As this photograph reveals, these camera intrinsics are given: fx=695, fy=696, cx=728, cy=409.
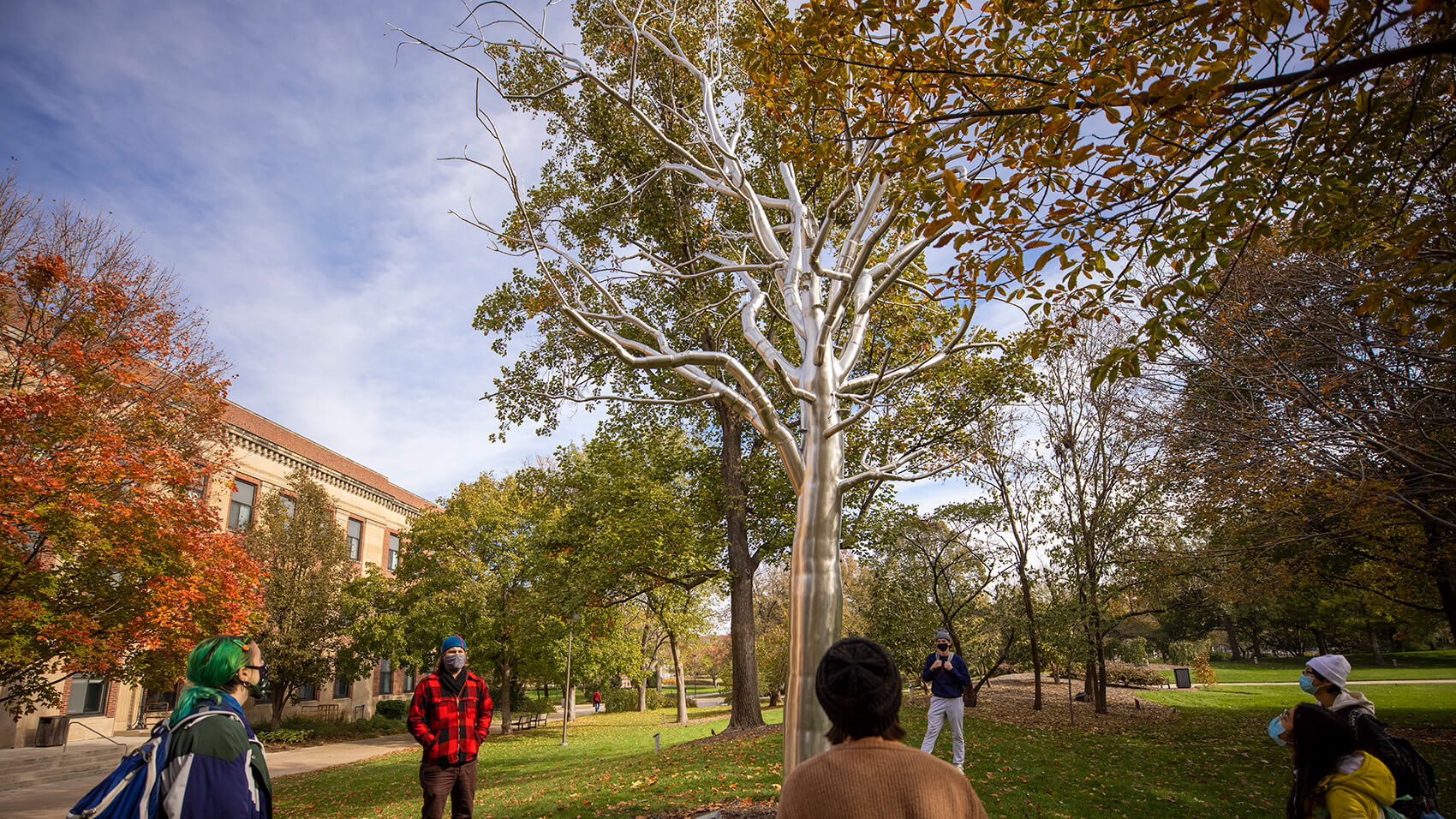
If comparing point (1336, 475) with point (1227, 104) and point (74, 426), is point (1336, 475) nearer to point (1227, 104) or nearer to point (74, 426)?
point (1227, 104)

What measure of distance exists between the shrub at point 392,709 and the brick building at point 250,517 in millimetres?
874

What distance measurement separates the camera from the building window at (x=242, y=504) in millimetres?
27609

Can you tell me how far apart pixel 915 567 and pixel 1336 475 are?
9713mm

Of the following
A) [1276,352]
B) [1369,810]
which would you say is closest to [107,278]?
[1369,810]

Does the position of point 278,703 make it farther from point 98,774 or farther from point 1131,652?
point 1131,652

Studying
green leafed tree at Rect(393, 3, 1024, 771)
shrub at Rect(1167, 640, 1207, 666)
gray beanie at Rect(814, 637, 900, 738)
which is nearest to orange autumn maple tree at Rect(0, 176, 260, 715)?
green leafed tree at Rect(393, 3, 1024, 771)

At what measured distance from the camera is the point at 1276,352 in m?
9.60

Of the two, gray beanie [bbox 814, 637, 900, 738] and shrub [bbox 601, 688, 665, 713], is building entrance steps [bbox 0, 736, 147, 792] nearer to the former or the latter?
gray beanie [bbox 814, 637, 900, 738]

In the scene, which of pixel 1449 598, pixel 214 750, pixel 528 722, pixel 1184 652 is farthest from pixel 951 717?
pixel 1184 652

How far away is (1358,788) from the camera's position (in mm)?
3461

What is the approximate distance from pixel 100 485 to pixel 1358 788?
1553 centimetres

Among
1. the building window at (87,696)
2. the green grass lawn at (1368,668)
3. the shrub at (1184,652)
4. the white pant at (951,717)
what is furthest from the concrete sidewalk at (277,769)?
the shrub at (1184,652)

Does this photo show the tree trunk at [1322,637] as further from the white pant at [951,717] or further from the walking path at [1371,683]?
the white pant at [951,717]

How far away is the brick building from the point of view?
2094cm
